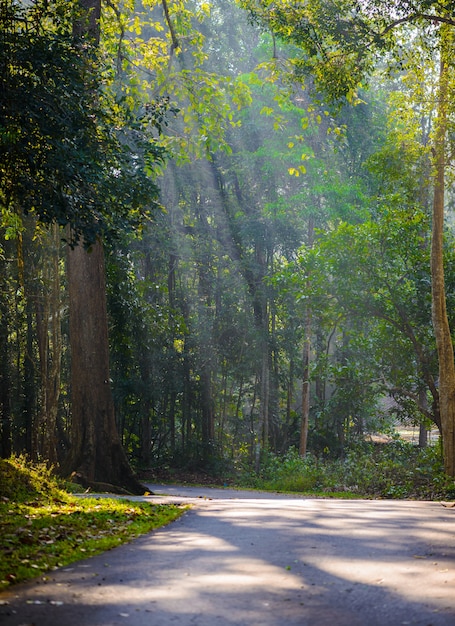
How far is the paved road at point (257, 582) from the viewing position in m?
4.99

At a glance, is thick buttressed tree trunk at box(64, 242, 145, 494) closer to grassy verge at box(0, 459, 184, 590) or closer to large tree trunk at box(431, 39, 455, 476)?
grassy verge at box(0, 459, 184, 590)

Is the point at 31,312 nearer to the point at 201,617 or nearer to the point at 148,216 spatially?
the point at 148,216

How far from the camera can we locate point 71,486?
1444 centimetres

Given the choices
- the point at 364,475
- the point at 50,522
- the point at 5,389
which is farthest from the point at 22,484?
the point at 5,389

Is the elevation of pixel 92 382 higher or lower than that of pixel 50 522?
higher

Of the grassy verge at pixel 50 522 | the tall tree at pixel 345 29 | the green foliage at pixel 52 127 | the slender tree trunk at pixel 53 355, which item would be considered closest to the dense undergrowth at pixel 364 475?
the slender tree trunk at pixel 53 355

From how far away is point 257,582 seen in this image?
19.5ft

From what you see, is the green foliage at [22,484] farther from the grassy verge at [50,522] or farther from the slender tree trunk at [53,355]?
the slender tree trunk at [53,355]

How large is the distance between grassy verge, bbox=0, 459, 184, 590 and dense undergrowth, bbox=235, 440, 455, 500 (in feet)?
35.1

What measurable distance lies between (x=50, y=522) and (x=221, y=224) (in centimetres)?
3010

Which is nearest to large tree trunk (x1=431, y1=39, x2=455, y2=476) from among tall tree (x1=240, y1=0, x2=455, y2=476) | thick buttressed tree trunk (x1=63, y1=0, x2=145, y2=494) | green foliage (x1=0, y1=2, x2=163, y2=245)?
tall tree (x1=240, y1=0, x2=455, y2=476)

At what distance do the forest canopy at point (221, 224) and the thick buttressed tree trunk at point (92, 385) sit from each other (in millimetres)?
52

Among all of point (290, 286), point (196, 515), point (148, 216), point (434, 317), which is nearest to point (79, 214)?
point (148, 216)

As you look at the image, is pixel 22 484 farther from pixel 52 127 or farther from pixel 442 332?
pixel 442 332
